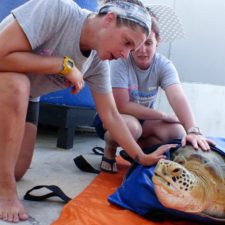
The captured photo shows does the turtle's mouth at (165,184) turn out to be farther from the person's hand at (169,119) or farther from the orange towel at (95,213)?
the person's hand at (169,119)

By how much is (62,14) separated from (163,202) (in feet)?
1.91

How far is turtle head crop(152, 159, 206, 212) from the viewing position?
0.89 meters

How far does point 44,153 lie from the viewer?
177 centimetres

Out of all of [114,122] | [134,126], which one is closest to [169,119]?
[134,126]

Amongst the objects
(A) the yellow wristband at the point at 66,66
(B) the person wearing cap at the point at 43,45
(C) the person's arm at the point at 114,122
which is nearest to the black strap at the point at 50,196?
(B) the person wearing cap at the point at 43,45

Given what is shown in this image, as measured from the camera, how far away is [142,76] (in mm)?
1475

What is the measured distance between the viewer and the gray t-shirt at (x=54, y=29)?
0.95 metres

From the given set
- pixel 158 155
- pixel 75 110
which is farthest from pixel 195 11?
pixel 158 155

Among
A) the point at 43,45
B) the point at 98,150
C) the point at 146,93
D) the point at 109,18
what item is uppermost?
the point at 109,18

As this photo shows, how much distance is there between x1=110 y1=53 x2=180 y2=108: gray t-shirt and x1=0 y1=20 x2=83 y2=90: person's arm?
52 cm

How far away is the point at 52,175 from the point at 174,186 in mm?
648

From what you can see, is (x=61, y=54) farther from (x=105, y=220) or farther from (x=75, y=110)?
(x=75, y=110)

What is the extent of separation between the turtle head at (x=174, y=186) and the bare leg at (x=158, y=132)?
0.54 metres

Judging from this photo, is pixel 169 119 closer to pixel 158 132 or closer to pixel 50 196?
pixel 158 132
